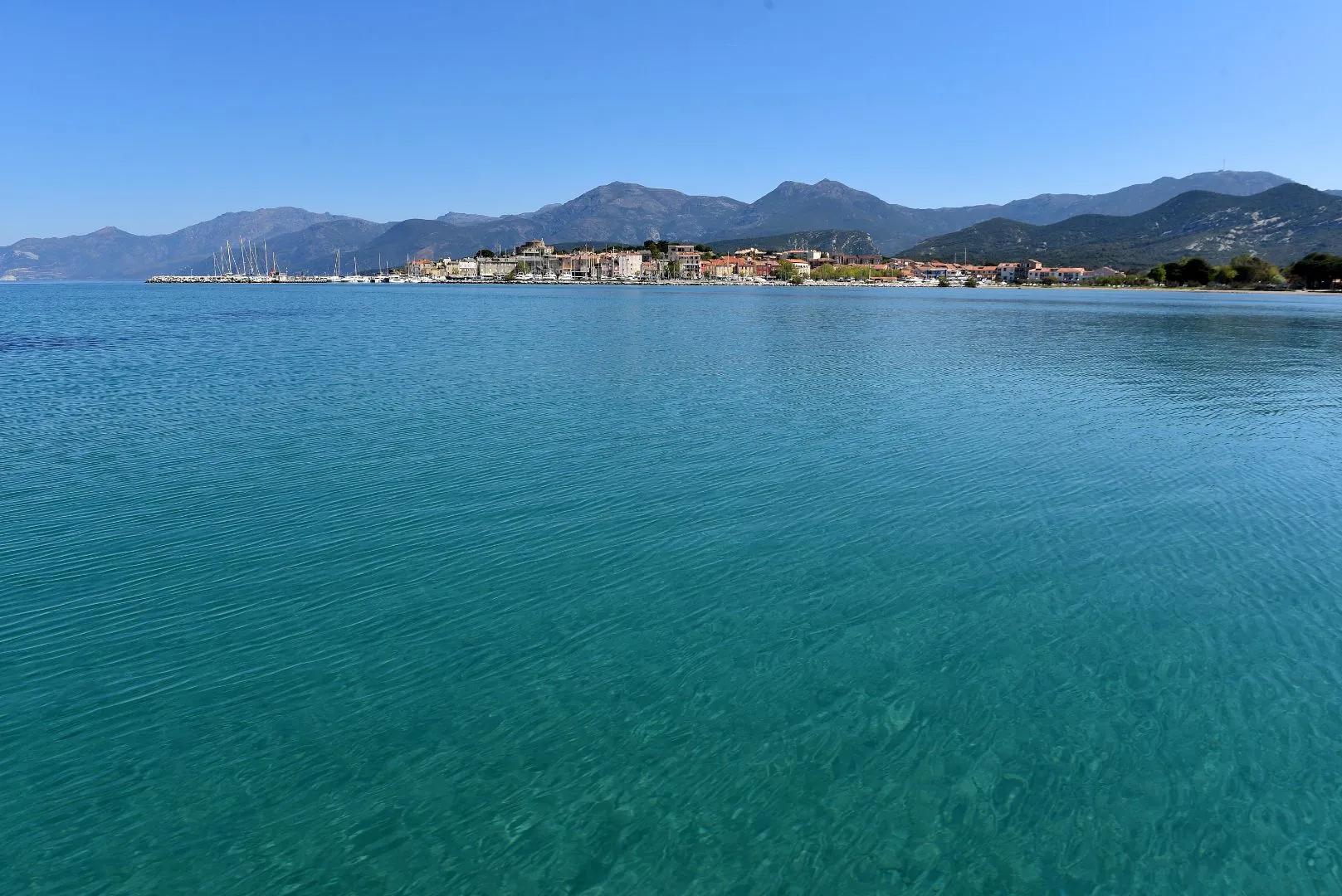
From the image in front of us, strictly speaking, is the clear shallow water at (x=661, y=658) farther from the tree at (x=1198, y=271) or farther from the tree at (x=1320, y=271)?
the tree at (x=1198, y=271)

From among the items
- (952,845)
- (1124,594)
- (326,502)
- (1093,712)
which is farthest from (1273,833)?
(326,502)

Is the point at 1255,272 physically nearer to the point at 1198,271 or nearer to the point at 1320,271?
the point at 1198,271

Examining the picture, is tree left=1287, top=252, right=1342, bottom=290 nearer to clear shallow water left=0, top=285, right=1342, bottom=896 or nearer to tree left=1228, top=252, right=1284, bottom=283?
tree left=1228, top=252, right=1284, bottom=283

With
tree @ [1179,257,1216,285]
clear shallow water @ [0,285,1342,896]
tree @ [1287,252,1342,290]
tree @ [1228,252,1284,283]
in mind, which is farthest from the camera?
tree @ [1179,257,1216,285]

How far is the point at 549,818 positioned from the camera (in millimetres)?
6949

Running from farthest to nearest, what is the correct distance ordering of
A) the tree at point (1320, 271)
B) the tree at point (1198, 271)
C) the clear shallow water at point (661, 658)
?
the tree at point (1198, 271) < the tree at point (1320, 271) < the clear shallow water at point (661, 658)

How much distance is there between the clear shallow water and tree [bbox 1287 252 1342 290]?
608 ft

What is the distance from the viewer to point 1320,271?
160875mm

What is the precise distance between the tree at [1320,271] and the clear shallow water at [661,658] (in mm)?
185249

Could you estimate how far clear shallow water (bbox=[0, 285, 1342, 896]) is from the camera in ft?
21.9

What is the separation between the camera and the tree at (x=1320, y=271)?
157 metres

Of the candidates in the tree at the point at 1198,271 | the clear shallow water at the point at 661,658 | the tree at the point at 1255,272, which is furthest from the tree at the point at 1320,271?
the clear shallow water at the point at 661,658

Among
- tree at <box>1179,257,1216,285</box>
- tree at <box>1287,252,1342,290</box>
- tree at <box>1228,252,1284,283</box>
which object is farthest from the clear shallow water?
tree at <box>1179,257,1216,285</box>

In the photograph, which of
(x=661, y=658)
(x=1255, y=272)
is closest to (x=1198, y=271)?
(x=1255, y=272)
